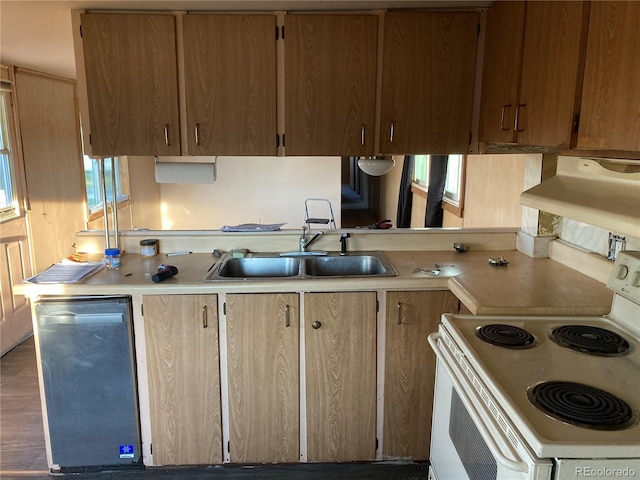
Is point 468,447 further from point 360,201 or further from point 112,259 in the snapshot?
point 360,201

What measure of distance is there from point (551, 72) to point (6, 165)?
376cm

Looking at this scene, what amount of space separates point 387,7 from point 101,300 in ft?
6.21

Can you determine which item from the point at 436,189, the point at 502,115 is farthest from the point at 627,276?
the point at 436,189

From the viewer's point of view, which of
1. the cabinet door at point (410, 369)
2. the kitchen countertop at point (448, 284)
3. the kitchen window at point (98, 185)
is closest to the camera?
the kitchen countertop at point (448, 284)

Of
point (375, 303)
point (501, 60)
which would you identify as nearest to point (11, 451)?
point (375, 303)

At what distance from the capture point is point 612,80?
4.78 feet

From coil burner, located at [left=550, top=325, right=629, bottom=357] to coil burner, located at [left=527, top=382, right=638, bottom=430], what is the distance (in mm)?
246

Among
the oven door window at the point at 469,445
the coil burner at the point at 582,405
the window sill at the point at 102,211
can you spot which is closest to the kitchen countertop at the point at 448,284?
the oven door window at the point at 469,445

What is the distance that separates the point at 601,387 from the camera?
50.0 inches

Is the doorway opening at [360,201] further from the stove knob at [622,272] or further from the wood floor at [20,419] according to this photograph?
the stove knob at [622,272]

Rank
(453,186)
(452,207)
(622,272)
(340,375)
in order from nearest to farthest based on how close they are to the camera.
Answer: (622,272), (340,375), (452,207), (453,186)

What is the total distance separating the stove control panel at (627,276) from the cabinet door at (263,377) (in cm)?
125

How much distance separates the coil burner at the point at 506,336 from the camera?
4.89 feet

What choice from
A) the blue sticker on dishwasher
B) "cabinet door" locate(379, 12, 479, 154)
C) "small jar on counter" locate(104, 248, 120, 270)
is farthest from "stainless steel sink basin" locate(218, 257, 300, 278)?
the blue sticker on dishwasher
